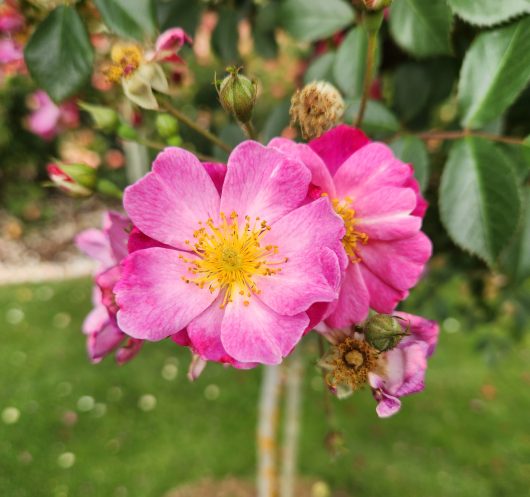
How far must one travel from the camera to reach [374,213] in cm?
60

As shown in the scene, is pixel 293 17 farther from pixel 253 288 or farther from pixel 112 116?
pixel 253 288

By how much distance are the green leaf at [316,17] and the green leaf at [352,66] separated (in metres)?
0.05

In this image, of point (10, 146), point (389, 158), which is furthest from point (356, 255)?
point (10, 146)

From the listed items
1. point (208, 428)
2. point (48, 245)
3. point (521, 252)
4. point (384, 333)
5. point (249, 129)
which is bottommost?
point (48, 245)

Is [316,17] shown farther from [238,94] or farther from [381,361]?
[381,361]

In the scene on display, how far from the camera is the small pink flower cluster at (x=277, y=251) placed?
525mm

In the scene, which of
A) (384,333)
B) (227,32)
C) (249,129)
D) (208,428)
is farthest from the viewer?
(208,428)

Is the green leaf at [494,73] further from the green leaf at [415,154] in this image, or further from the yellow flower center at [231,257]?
the yellow flower center at [231,257]

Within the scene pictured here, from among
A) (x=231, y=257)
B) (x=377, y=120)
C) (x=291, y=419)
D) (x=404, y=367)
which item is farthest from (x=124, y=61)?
(x=291, y=419)

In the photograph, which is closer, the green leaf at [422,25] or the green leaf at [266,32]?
the green leaf at [422,25]

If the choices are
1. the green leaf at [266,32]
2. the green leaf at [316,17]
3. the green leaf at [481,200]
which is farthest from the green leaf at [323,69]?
the green leaf at [481,200]

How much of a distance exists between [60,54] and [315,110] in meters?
0.35

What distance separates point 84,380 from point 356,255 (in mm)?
2932

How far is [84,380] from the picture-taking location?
3180 mm
